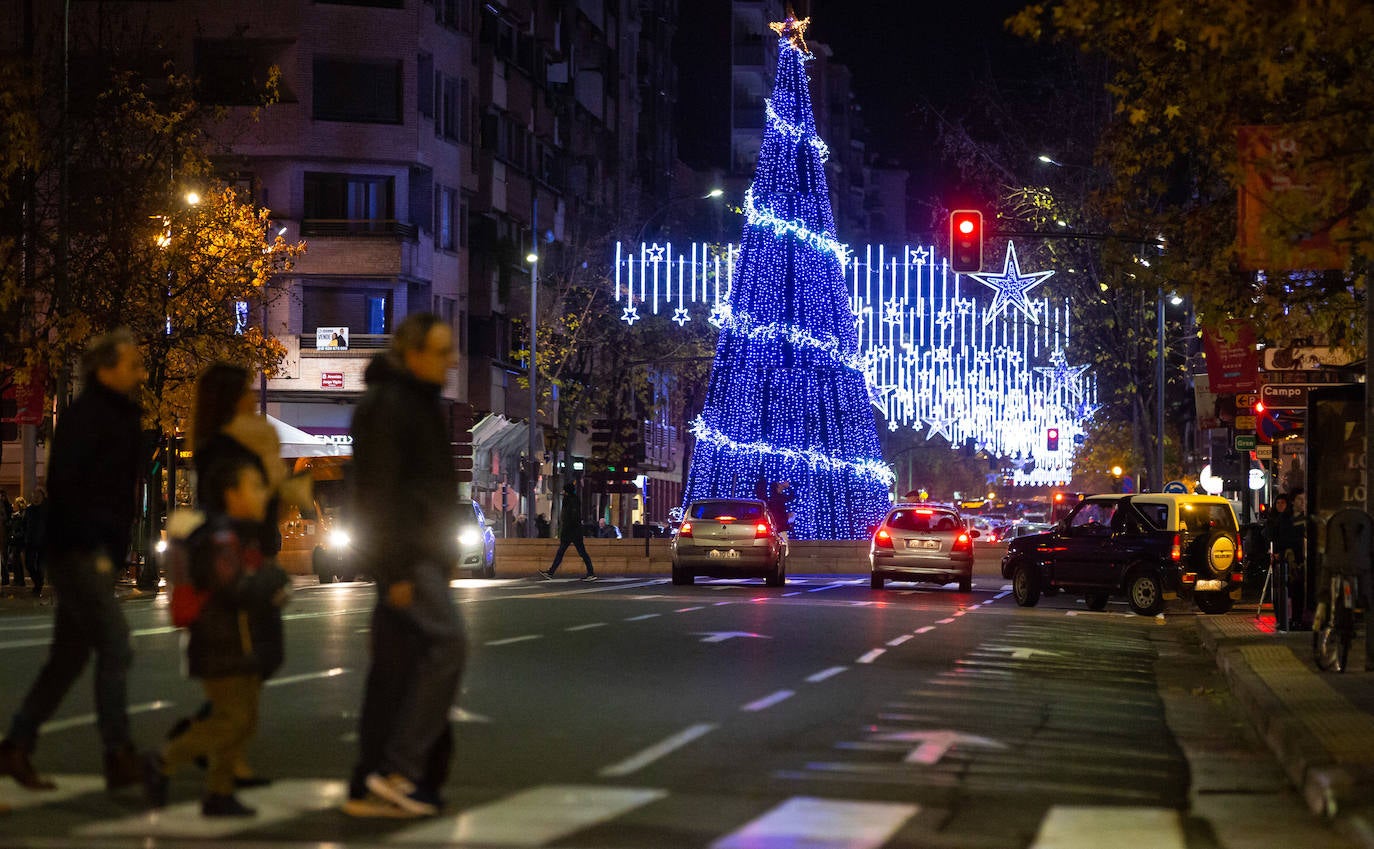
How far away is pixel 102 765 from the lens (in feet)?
35.4

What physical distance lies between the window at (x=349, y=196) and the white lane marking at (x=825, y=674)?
4659 cm

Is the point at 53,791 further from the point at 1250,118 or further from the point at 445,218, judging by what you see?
the point at 445,218

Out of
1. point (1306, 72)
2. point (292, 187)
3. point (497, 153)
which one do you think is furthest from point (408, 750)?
point (497, 153)

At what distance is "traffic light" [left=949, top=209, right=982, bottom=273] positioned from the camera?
Answer: 32.7 m

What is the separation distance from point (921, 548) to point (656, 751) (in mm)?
30977

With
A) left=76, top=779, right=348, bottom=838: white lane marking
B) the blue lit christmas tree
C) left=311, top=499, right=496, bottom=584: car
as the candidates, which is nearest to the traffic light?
left=311, top=499, right=496, bottom=584: car

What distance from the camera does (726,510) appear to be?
42.2 m

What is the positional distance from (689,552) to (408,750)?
1282 inches

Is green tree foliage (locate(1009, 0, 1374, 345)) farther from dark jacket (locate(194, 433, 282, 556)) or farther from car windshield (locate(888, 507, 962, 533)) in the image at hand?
car windshield (locate(888, 507, 962, 533))

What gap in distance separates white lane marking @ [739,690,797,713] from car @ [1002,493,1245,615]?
1975 cm

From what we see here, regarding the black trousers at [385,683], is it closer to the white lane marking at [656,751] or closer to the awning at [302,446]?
the white lane marking at [656,751]

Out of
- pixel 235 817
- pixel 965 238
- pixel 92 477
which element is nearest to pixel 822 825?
pixel 235 817

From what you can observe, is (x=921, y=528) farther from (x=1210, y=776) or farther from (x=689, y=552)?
(x=1210, y=776)

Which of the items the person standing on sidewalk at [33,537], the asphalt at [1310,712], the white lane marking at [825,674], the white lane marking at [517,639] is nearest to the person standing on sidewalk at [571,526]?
the person standing on sidewalk at [33,537]
